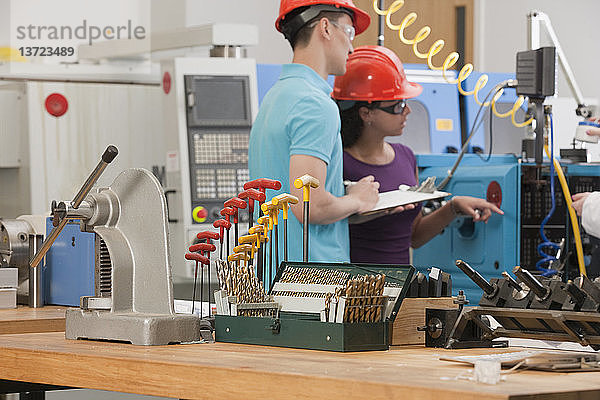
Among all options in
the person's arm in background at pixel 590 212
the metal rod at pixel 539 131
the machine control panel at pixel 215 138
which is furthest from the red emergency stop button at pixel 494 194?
the machine control panel at pixel 215 138

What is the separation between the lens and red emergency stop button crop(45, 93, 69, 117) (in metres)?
3.88

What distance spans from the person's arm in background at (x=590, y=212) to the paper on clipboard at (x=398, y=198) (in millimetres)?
457

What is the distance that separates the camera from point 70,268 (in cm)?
239

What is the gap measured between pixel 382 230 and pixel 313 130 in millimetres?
659

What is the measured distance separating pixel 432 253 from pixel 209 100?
3.66 feet

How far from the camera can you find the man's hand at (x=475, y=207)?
3.14 m

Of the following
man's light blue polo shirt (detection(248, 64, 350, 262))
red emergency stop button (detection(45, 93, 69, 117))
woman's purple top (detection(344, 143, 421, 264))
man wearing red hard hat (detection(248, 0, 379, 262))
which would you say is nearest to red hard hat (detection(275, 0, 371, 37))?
man wearing red hard hat (detection(248, 0, 379, 262))

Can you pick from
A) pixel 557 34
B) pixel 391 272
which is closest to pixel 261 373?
pixel 391 272

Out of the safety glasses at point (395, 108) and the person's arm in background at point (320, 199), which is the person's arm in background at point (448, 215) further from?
the person's arm in background at point (320, 199)

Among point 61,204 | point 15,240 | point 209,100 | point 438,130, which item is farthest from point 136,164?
point 61,204

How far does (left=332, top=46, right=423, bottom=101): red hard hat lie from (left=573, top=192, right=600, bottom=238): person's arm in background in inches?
24.8

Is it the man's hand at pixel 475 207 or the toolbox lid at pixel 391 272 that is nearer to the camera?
the toolbox lid at pixel 391 272

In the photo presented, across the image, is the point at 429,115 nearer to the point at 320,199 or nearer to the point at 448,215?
the point at 448,215

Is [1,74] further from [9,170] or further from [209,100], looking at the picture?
[209,100]
